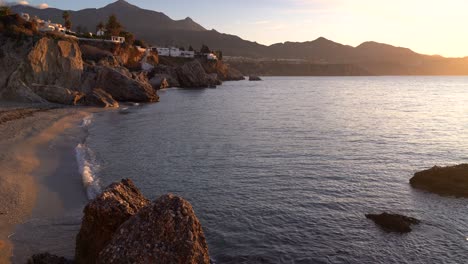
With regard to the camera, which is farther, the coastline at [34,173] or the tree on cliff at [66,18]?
the tree on cliff at [66,18]

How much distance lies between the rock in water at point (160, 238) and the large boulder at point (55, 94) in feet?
149

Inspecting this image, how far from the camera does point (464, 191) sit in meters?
17.0

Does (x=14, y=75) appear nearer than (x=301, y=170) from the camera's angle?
No

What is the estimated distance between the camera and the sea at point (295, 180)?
12422 mm

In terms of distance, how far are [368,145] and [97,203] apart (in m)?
23.1

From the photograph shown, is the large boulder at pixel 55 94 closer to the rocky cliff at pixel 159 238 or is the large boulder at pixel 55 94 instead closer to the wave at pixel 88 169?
the wave at pixel 88 169

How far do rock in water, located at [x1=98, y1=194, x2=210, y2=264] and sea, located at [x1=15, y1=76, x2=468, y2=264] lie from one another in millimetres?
4210

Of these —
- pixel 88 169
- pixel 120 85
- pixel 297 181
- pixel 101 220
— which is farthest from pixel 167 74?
pixel 101 220

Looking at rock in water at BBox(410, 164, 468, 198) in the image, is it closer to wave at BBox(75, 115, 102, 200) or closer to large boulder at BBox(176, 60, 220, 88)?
wave at BBox(75, 115, 102, 200)

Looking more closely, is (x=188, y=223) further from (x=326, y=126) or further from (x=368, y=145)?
(x=326, y=126)

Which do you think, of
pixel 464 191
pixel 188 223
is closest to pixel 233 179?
pixel 464 191

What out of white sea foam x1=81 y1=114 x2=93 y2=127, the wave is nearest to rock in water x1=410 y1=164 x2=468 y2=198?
the wave

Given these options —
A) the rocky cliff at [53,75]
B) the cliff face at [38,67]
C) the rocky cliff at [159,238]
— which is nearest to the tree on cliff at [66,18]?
the rocky cliff at [53,75]

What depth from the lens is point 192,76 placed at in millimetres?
107562
